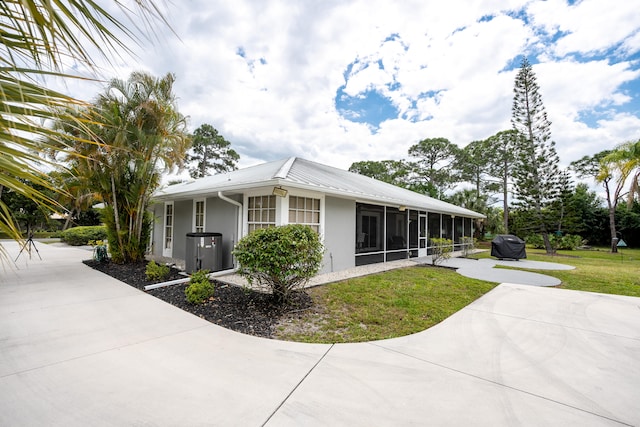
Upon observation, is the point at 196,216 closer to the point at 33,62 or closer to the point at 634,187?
the point at 33,62

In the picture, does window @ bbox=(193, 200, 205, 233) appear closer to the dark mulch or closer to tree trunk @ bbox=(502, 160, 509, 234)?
the dark mulch

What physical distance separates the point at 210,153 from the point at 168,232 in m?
19.0

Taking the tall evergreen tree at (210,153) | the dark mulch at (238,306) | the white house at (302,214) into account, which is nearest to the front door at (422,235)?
the white house at (302,214)

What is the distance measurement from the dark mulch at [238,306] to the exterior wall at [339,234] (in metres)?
2.44

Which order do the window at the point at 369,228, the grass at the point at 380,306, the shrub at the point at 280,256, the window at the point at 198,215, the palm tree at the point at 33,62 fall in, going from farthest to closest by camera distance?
the window at the point at 198,215 → the window at the point at 369,228 → the shrub at the point at 280,256 → the grass at the point at 380,306 → the palm tree at the point at 33,62

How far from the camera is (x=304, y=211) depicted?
7.13 meters

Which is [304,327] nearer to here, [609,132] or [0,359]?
[0,359]

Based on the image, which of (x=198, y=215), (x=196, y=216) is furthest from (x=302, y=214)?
(x=196, y=216)

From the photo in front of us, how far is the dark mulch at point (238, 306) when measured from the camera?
3.98m

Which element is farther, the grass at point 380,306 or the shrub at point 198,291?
the shrub at point 198,291

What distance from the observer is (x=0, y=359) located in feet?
9.34

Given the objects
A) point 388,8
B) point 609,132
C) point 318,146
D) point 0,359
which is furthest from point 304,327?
point 609,132

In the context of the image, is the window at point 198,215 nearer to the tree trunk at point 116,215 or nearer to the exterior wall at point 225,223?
the exterior wall at point 225,223

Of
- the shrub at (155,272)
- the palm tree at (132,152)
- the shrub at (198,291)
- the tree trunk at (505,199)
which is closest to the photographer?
the shrub at (198,291)
